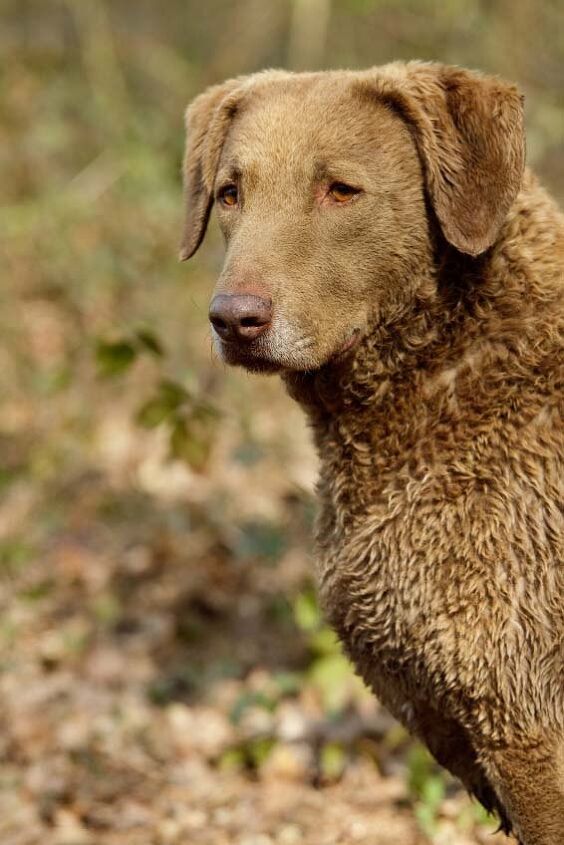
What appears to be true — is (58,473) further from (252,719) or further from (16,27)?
(16,27)

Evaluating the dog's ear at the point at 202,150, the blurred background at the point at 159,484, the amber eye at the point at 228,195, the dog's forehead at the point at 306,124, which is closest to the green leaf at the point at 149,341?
the blurred background at the point at 159,484

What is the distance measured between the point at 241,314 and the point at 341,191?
456 millimetres

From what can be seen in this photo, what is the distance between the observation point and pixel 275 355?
2.86m

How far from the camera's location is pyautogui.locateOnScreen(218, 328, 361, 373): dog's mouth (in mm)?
2840

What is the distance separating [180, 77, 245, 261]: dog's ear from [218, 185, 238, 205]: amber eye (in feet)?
0.61

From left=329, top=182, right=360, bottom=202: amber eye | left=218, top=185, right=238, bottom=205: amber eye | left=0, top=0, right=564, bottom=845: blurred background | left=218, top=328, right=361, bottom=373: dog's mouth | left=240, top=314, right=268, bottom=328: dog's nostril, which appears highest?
left=329, top=182, right=360, bottom=202: amber eye

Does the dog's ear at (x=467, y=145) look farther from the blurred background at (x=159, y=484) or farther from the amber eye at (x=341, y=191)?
the blurred background at (x=159, y=484)

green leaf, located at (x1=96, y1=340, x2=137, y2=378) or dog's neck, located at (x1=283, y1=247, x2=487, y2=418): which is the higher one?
dog's neck, located at (x1=283, y1=247, x2=487, y2=418)

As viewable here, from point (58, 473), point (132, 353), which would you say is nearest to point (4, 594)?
point (58, 473)

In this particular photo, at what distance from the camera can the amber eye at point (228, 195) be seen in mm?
3207

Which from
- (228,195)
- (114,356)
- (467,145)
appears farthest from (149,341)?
(467,145)

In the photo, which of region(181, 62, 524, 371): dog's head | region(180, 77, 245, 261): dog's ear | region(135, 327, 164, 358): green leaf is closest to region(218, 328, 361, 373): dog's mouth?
region(181, 62, 524, 371): dog's head

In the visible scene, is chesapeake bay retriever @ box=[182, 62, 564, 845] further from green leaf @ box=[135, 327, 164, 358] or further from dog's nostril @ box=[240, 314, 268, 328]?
green leaf @ box=[135, 327, 164, 358]

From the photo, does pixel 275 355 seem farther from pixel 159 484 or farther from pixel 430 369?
pixel 159 484
